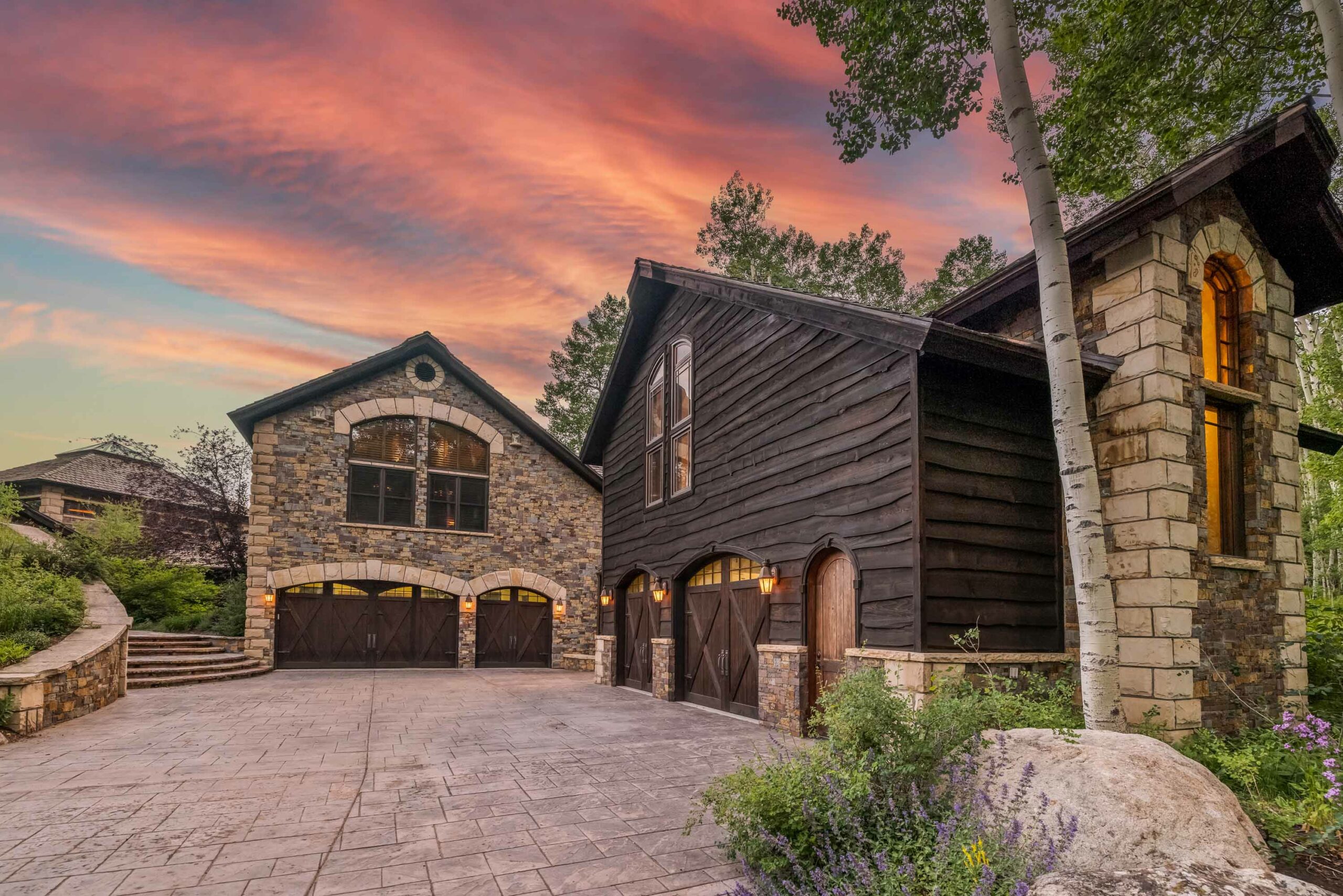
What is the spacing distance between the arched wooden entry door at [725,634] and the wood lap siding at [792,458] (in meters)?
0.40

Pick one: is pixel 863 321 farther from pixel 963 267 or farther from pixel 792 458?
pixel 963 267

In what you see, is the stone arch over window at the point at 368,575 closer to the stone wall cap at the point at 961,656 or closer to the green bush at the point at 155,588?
the green bush at the point at 155,588

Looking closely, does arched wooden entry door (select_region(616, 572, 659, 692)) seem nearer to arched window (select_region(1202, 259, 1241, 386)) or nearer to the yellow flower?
arched window (select_region(1202, 259, 1241, 386))

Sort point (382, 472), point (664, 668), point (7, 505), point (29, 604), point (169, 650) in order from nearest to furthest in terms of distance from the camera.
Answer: point (29, 604) → point (664, 668) → point (169, 650) → point (7, 505) → point (382, 472)

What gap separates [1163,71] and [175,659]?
18.5 metres

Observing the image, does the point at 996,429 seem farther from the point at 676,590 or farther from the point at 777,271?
the point at 777,271

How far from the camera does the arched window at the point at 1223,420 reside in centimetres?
759

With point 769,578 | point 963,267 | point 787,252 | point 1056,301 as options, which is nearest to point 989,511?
point 1056,301

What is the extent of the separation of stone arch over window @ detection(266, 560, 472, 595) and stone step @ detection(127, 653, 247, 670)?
180 centimetres

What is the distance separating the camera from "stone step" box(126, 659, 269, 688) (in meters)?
12.5

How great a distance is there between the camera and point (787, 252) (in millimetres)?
25297

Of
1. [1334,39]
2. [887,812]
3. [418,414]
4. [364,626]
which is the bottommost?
[364,626]

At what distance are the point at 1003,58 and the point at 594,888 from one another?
6533 millimetres

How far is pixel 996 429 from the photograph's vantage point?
7.17m
